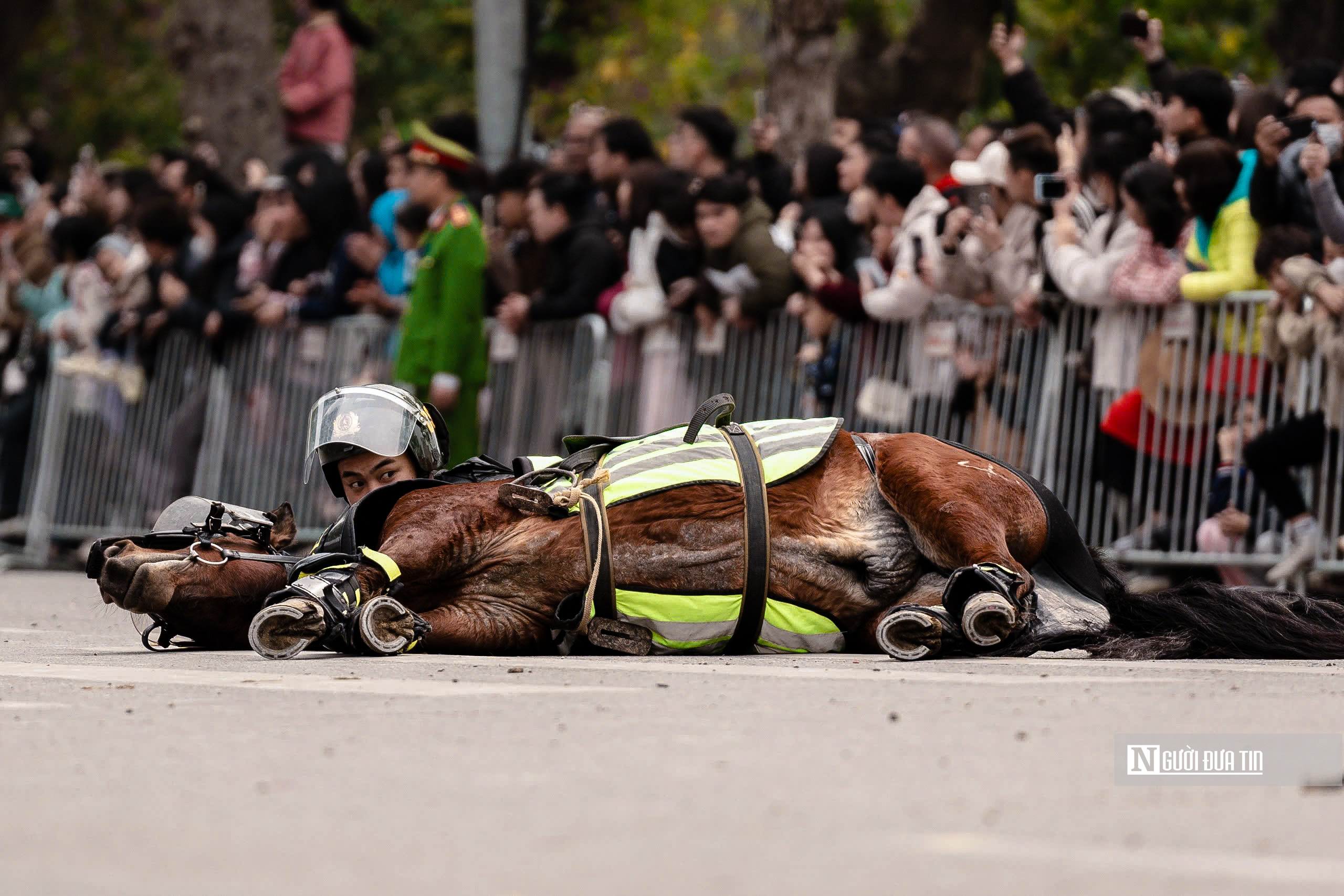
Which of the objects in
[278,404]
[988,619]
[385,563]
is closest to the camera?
[988,619]

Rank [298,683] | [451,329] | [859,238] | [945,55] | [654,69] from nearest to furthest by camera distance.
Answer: [298,683] → [859,238] → [451,329] → [945,55] → [654,69]

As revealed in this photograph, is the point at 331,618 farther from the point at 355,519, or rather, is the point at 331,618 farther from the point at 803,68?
the point at 803,68

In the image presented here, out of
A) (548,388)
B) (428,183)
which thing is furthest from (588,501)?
(428,183)

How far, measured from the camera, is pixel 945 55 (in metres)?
20.8

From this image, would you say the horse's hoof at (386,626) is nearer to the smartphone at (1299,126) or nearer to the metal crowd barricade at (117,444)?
the smartphone at (1299,126)

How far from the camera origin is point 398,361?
475 inches

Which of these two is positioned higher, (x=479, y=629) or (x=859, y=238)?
(x=859, y=238)

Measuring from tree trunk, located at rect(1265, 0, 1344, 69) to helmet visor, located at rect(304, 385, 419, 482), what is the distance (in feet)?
40.7

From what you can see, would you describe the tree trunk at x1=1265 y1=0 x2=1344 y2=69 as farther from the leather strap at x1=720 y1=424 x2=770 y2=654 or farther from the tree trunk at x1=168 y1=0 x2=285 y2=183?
the leather strap at x1=720 y1=424 x2=770 y2=654

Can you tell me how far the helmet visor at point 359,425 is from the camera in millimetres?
6961

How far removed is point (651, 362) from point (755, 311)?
86cm

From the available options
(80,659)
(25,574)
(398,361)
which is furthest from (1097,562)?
(25,574)

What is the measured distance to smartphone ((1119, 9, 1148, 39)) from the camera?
1094cm

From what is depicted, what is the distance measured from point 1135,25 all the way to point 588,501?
5582mm
